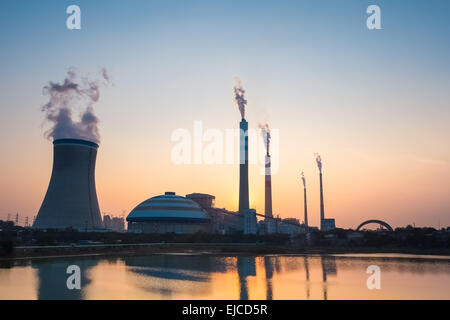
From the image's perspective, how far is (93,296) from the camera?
23656 mm

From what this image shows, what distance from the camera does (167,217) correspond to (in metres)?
109

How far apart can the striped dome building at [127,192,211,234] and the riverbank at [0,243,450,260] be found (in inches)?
1143

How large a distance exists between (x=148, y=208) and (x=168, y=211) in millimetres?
6936

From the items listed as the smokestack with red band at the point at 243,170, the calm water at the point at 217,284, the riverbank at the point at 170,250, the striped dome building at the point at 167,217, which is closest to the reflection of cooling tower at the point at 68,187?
the riverbank at the point at 170,250

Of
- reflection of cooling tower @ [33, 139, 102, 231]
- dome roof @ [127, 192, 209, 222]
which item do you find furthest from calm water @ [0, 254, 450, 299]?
dome roof @ [127, 192, 209, 222]

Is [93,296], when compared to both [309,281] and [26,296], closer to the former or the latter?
[26,296]

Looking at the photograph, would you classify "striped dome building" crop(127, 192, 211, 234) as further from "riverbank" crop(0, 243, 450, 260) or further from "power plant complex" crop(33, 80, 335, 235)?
"riverbank" crop(0, 243, 450, 260)

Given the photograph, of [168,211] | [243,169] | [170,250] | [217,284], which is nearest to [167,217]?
[168,211]

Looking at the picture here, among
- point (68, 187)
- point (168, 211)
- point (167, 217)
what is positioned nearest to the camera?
point (68, 187)

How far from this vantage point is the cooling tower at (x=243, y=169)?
10450 centimetres

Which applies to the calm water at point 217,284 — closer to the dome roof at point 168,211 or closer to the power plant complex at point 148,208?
the power plant complex at point 148,208

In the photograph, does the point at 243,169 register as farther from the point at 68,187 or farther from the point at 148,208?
the point at 68,187
